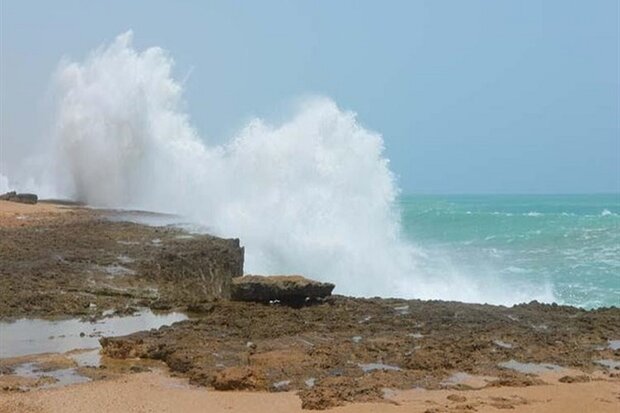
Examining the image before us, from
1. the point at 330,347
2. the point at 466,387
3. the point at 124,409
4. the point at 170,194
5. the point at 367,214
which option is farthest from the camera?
the point at 170,194

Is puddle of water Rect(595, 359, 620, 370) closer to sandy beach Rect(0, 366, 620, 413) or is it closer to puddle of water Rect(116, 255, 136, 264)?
sandy beach Rect(0, 366, 620, 413)

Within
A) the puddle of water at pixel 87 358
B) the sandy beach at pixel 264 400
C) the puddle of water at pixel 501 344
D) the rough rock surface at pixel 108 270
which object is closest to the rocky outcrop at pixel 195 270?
the rough rock surface at pixel 108 270

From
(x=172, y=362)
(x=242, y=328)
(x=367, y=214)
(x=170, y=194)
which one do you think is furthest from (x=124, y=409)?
(x=170, y=194)

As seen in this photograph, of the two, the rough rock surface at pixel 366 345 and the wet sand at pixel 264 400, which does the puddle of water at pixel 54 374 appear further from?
the rough rock surface at pixel 366 345

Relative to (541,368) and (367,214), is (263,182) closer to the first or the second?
(367,214)

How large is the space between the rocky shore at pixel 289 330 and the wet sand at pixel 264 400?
0.05m

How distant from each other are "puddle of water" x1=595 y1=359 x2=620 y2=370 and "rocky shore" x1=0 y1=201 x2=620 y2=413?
0.01 m

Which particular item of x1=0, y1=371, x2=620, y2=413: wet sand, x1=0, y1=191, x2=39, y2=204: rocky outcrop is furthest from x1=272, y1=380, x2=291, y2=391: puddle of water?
x1=0, y1=191, x2=39, y2=204: rocky outcrop

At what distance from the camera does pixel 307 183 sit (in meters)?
25.9

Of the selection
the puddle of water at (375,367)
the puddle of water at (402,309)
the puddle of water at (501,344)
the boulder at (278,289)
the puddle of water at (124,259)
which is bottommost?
the puddle of water at (375,367)

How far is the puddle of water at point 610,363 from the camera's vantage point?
8.31 metres

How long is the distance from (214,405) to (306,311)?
15.2 ft

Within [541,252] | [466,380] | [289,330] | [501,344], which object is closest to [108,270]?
[289,330]

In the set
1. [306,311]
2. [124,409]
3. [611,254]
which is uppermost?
[611,254]
